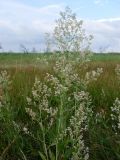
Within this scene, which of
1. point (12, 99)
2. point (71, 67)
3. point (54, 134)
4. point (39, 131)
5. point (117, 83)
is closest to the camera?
point (71, 67)

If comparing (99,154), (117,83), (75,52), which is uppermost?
(75,52)

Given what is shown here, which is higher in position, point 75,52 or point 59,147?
point 75,52

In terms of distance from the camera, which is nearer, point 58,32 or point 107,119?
point 58,32

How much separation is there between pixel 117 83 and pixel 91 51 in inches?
94.6

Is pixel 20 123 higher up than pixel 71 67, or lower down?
lower down

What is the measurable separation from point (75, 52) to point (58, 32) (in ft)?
0.93

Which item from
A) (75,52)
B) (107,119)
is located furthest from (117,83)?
(75,52)

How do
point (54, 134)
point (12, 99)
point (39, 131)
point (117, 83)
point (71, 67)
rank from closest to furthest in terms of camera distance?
1. point (71, 67)
2. point (54, 134)
3. point (39, 131)
4. point (12, 99)
5. point (117, 83)

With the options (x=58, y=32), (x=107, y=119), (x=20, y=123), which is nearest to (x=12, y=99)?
(x=20, y=123)

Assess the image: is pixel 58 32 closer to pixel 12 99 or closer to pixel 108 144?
pixel 108 144

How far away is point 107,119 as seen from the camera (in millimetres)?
6910

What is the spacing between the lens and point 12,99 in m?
7.45

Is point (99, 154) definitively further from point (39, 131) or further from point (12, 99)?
point (12, 99)

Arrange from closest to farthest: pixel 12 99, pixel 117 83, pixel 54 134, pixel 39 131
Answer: pixel 54 134, pixel 39 131, pixel 12 99, pixel 117 83
